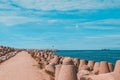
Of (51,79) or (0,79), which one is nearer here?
(51,79)

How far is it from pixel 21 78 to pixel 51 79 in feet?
11.6

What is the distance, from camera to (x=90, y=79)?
14312 mm

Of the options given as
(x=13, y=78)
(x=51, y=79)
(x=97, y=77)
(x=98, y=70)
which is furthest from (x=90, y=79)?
(x=13, y=78)

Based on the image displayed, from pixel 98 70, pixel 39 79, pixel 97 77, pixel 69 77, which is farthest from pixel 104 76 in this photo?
pixel 39 79

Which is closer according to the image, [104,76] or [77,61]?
[104,76]

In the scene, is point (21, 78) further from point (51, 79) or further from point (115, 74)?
point (115, 74)

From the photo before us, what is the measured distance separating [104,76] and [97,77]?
0.31 m

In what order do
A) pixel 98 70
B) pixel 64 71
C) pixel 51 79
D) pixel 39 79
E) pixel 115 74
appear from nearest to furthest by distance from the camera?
pixel 115 74 < pixel 64 71 < pixel 98 70 < pixel 51 79 < pixel 39 79

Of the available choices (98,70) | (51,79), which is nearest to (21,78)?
(51,79)

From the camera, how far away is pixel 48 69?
2584 cm

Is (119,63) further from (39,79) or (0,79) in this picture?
(0,79)

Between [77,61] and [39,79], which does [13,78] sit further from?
[77,61]

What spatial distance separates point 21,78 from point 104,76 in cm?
1244

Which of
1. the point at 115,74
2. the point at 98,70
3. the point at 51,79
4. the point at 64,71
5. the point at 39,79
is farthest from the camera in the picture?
the point at 39,79
